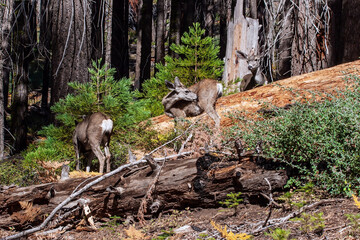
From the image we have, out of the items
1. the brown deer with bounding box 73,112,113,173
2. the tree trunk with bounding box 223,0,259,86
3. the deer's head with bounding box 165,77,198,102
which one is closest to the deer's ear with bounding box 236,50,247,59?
the tree trunk with bounding box 223,0,259,86

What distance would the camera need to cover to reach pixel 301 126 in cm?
361

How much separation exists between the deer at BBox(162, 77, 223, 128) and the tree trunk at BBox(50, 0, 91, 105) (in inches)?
70.6

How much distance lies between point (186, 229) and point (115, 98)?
3389 mm

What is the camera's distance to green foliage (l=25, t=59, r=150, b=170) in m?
6.26

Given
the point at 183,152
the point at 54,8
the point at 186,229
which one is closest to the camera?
the point at 186,229

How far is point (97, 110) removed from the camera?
21.0 ft

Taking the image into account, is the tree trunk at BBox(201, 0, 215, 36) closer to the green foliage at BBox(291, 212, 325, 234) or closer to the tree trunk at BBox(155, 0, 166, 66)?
the tree trunk at BBox(155, 0, 166, 66)

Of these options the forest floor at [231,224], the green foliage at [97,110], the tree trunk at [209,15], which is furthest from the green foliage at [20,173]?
the tree trunk at [209,15]

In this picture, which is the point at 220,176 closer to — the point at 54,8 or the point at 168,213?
the point at 168,213

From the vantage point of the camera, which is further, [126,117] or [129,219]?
[126,117]

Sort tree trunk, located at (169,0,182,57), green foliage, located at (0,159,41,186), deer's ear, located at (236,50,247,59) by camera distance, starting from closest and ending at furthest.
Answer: green foliage, located at (0,159,41,186) → deer's ear, located at (236,50,247,59) → tree trunk, located at (169,0,182,57)

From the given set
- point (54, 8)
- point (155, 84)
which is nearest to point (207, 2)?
point (155, 84)

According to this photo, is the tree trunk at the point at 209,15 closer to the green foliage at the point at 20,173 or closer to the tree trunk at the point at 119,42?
the tree trunk at the point at 119,42

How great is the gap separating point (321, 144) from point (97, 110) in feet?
13.4
